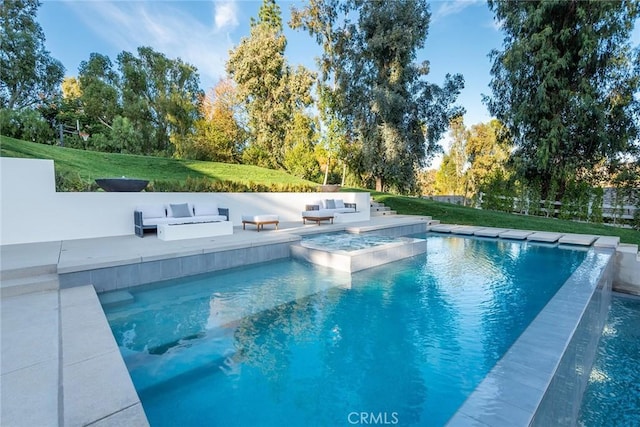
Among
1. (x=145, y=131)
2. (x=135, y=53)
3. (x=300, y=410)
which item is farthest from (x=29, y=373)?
(x=135, y=53)

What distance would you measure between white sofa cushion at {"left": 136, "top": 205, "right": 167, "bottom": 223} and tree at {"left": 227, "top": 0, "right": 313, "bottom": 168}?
534 inches

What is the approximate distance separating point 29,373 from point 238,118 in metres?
22.7

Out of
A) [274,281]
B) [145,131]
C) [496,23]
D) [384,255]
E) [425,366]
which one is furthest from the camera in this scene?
[145,131]

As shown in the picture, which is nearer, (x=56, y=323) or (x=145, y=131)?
(x=56, y=323)

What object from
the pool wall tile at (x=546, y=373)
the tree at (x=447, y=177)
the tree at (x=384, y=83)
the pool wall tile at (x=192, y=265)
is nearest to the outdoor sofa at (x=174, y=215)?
the pool wall tile at (x=192, y=265)

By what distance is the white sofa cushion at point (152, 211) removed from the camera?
7.35 m

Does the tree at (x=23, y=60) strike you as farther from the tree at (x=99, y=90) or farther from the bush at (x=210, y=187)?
the bush at (x=210, y=187)

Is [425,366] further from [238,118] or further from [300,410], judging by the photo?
[238,118]

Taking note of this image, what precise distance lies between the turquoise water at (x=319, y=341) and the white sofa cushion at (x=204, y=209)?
2.82 metres

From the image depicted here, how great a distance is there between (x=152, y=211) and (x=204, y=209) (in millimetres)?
1246

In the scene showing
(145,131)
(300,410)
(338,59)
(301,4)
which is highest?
(301,4)

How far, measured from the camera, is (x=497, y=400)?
212 centimetres

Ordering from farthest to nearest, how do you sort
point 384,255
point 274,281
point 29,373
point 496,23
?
1. point 496,23
2. point 384,255
3. point 274,281
4. point 29,373

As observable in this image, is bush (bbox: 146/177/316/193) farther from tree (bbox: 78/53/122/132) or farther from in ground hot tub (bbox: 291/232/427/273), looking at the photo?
tree (bbox: 78/53/122/132)
